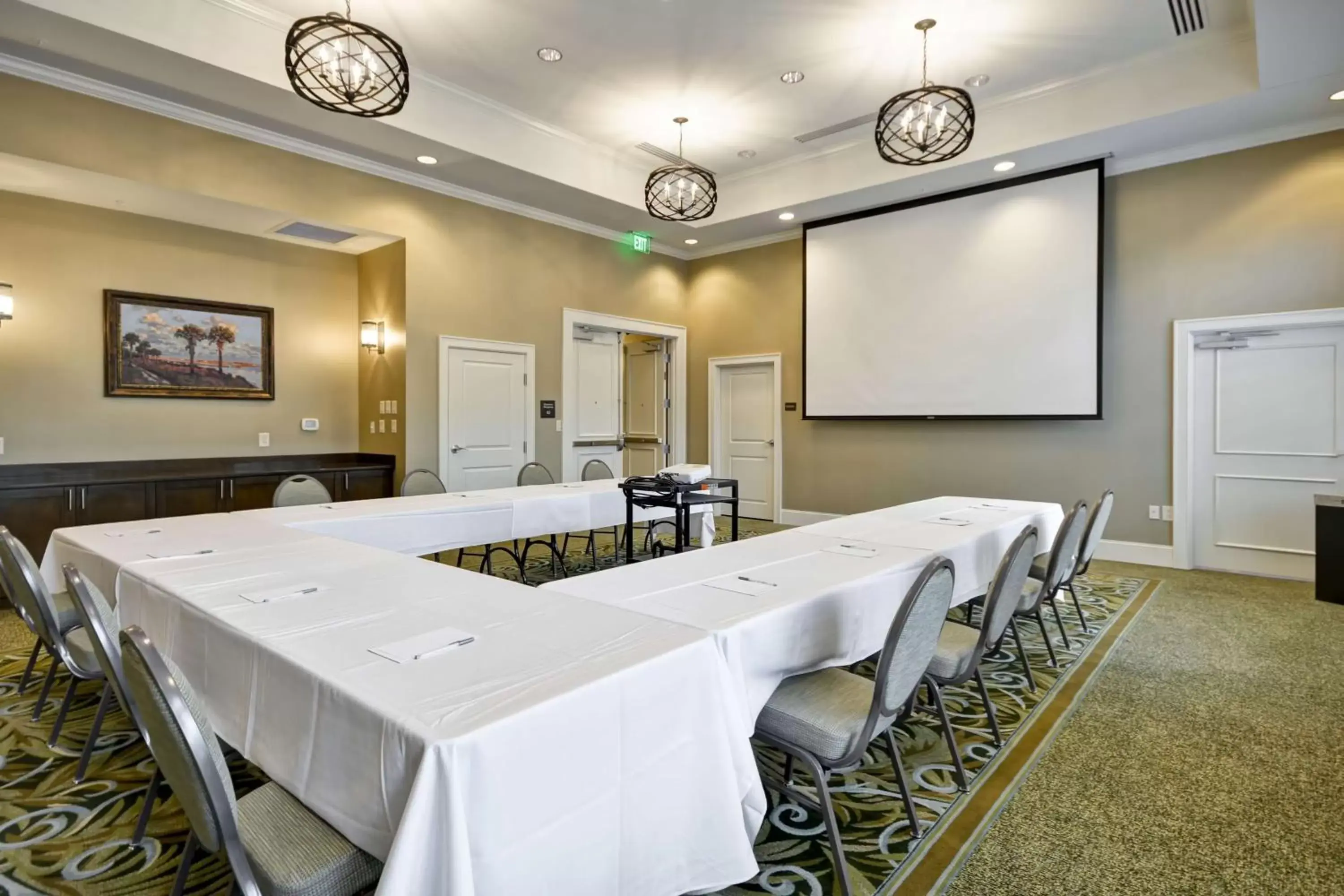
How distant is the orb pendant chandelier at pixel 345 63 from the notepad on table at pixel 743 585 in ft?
9.56

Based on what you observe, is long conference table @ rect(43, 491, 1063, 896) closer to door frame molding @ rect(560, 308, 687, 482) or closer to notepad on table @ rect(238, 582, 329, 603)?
notepad on table @ rect(238, 582, 329, 603)

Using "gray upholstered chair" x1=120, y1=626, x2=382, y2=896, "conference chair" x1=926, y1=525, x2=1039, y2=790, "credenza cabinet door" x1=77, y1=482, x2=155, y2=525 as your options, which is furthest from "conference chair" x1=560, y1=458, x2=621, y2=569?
"gray upholstered chair" x1=120, y1=626, x2=382, y2=896

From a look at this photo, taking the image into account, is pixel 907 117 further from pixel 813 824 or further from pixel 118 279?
pixel 118 279

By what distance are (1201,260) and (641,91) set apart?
4.82 m

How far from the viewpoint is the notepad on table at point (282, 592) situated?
1.98 m

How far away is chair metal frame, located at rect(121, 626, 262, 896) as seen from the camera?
1153 mm

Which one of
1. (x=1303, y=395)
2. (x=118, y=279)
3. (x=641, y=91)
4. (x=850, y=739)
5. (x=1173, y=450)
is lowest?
(x=850, y=739)

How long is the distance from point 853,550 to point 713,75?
13.1ft

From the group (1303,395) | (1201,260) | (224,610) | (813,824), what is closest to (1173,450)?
(1303,395)

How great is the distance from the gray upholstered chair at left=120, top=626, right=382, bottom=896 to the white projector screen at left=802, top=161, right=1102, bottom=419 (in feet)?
20.7

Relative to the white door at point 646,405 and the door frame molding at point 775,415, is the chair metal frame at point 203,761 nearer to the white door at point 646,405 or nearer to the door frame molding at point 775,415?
the door frame molding at point 775,415

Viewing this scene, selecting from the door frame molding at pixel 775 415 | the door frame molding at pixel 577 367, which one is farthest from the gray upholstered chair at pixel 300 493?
the door frame molding at pixel 775 415

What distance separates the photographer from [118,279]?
524cm

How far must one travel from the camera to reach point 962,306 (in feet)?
21.1
